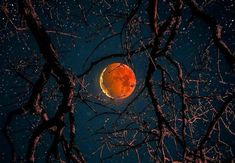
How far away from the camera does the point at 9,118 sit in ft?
13.9

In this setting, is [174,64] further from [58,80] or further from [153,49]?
[58,80]

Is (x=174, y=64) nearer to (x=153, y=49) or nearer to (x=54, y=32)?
(x=153, y=49)

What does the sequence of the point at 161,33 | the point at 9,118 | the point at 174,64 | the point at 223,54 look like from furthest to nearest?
the point at 9,118
the point at 174,64
the point at 161,33
the point at 223,54

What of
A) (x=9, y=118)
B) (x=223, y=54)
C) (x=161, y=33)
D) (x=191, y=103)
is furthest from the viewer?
(x=9, y=118)

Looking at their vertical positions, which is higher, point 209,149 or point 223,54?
point 223,54

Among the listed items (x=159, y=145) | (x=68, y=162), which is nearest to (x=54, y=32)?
(x=68, y=162)

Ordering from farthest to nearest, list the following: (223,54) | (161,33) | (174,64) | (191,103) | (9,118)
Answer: (9,118)
(191,103)
(174,64)
(161,33)
(223,54)

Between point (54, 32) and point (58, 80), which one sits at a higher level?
point (54, 32)

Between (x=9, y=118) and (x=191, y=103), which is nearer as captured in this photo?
(x=191, y=103)

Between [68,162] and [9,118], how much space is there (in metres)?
1.23

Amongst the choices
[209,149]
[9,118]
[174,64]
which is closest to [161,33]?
[174,64]

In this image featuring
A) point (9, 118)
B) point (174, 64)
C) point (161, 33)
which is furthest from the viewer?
point (9, 118)

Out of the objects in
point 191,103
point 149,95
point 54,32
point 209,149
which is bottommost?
point 209,149

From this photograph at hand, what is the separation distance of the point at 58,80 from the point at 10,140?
45.1 inches
